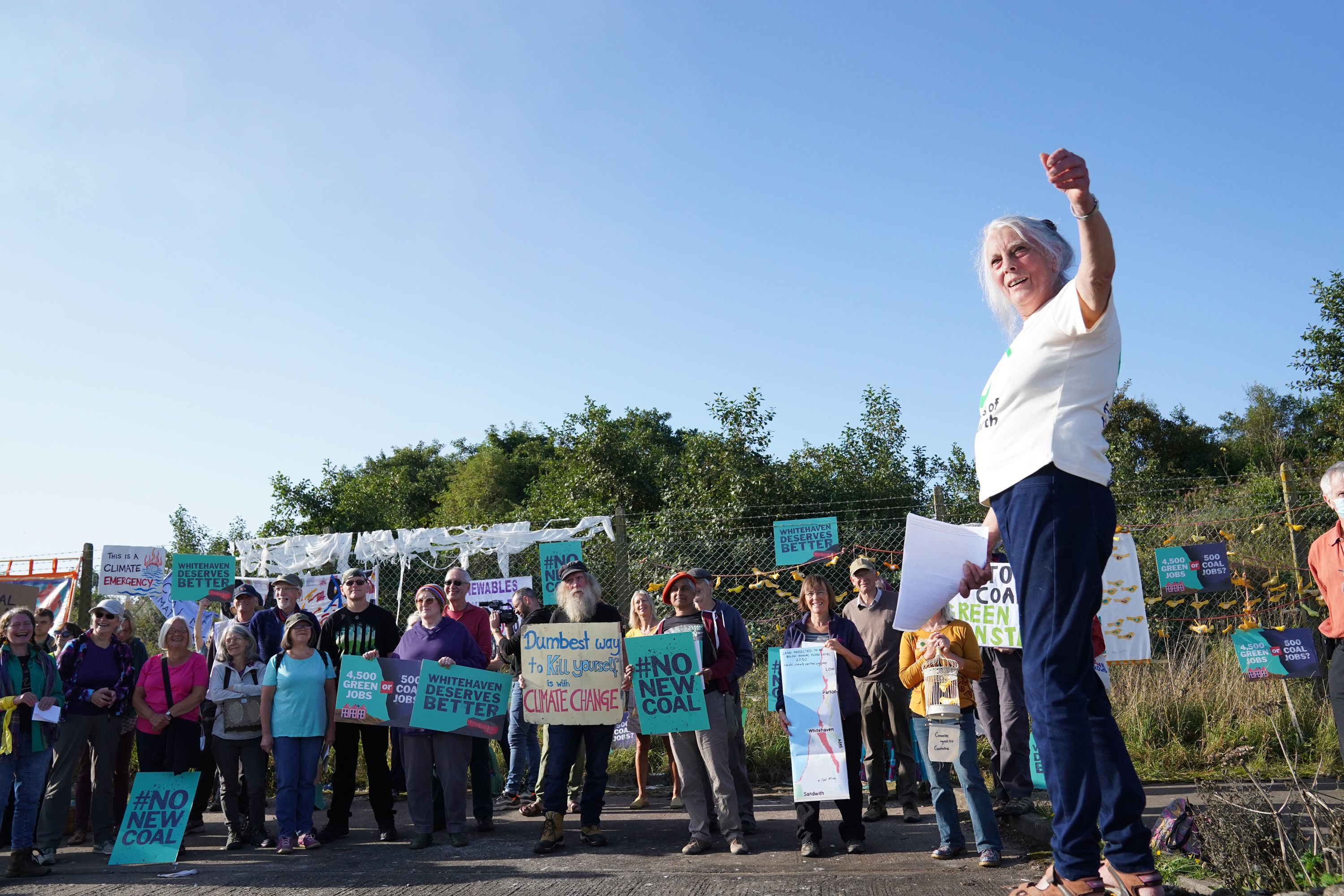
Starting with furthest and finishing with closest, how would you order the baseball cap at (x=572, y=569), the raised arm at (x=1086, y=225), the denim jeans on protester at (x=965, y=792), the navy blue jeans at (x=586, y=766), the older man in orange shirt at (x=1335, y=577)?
the baseball cap at (x=572, y=569), the navy blue jeans at (x=586, y=766), the denim jeans on protester at (x=965, y=792), the older man in orange shirt at (x=1335, y=577), the raised arm at (x=1086, y=225)

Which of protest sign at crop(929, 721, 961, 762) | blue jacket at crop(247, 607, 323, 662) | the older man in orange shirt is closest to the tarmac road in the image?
protest sign at crop(929, 721, 961, 762)

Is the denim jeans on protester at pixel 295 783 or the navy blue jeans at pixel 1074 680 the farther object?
the denim jeans on protester at pixel 295 783

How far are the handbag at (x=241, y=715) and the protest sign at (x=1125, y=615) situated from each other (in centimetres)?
697

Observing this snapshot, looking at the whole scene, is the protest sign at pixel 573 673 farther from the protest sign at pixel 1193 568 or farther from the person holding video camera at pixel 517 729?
the protest sign at pixel 1193 568

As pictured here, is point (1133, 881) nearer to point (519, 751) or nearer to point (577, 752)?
point (577, 752)

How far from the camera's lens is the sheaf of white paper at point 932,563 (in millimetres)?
2902

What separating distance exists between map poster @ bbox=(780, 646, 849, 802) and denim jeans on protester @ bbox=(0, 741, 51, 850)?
5289 millimetres

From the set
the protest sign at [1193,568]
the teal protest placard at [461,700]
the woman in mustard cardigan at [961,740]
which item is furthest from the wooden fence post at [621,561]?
the protest sign at [1193,568]

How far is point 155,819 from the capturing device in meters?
6.94

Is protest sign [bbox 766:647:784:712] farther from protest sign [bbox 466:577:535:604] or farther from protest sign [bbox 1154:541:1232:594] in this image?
protest sign [bbox 1154:541:1232:594]

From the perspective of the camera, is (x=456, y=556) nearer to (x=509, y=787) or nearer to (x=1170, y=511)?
(x=509, y=787)

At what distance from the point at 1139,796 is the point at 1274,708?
7.43 m

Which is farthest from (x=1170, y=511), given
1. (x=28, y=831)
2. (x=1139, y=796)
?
(x=28, y=831)

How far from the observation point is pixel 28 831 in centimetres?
657
